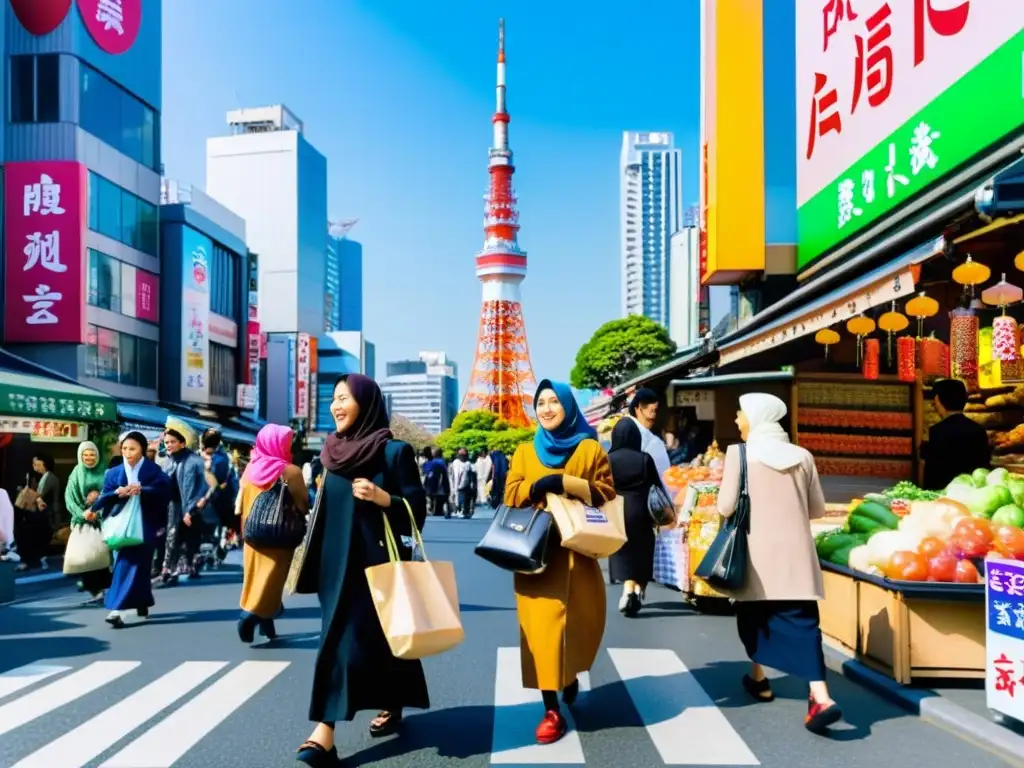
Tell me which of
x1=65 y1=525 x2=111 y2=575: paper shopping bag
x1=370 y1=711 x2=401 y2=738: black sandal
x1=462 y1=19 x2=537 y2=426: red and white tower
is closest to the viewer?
x1=370 y1=711 x2=401 y2=738: black sandal

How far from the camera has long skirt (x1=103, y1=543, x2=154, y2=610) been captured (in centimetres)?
707

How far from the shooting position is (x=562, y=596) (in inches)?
164

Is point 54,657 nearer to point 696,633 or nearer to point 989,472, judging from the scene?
point 696,633

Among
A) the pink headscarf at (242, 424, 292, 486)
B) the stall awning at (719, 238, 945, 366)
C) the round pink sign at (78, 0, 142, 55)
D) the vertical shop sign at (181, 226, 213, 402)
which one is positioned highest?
the round pink sign at (78, 0, 142, 55)

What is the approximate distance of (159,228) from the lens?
2773cm

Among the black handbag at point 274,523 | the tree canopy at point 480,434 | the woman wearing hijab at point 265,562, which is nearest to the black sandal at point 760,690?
the woman wearing hijab at point 265,562

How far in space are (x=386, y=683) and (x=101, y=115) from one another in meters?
24.0

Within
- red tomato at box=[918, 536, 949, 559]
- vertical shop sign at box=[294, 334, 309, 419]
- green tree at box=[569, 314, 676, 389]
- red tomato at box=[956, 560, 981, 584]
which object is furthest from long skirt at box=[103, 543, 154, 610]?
green tree at box=[569, 314, 676, 389]

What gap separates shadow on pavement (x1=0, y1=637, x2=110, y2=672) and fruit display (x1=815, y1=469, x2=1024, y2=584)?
4.92 metres

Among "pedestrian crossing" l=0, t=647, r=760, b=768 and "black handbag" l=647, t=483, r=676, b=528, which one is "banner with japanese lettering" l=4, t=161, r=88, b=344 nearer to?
"pedestrian crossing" l=0, t=647, r=760, b=768

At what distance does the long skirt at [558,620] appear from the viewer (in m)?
4.10

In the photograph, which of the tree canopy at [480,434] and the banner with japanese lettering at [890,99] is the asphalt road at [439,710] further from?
the tree canopy at [480,434]

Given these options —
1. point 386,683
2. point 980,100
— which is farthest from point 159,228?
point 386,683

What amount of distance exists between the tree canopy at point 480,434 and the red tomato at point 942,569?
54942mm
